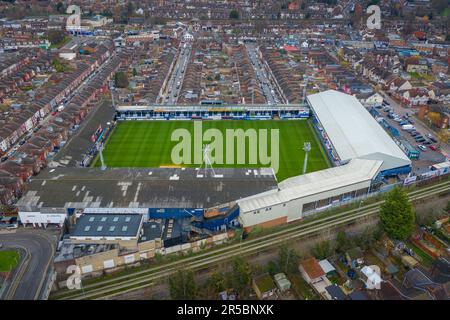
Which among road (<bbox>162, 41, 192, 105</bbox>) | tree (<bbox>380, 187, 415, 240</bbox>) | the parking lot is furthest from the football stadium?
road (<bbox>162, 41, 192, 105</bbox>)

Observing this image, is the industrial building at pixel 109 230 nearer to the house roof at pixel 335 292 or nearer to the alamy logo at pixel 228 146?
the alamy logo at pixel 228 146

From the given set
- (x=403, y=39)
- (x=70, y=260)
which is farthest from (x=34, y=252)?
(x=403, y=39)

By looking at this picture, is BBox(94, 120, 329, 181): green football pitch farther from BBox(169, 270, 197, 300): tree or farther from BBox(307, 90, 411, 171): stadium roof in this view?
BBox(169, 270, 197, 300): tree

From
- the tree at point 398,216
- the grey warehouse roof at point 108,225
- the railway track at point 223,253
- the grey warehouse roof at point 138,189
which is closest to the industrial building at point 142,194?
the grey warehouse roof at point 138,189

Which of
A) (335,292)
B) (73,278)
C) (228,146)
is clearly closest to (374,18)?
(228,146)
